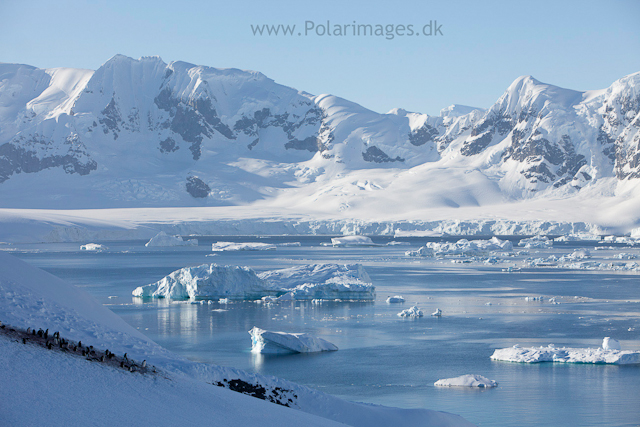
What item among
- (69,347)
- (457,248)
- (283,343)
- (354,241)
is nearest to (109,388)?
(69,347)

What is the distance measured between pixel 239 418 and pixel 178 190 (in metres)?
164

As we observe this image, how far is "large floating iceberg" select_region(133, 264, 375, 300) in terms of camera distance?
3838cm

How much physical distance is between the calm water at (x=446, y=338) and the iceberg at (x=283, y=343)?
501 millimetres

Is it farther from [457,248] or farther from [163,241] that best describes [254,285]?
[163,241]

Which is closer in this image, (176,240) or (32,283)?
(32,283)

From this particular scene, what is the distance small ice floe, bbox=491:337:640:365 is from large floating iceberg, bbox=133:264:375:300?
1666 cm

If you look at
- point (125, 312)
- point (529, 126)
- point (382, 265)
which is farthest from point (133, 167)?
point (125, 312)

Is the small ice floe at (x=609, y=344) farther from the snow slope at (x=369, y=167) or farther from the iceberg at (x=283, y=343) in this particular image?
the snow slope at (x=369, y=167)

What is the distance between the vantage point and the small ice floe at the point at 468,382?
18922 millimetres

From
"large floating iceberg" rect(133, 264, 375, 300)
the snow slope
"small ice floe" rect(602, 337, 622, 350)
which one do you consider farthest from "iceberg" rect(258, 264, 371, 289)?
the snow slope

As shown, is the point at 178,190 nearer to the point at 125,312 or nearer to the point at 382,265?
the point at 382,265

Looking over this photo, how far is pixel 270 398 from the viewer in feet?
39.6

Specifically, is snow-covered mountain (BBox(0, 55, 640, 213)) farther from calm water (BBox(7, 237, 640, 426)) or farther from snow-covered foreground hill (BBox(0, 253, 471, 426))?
snow-covered foreground hill (BBox(0, 253, 471, 426))

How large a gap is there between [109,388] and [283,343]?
48.4 ft
